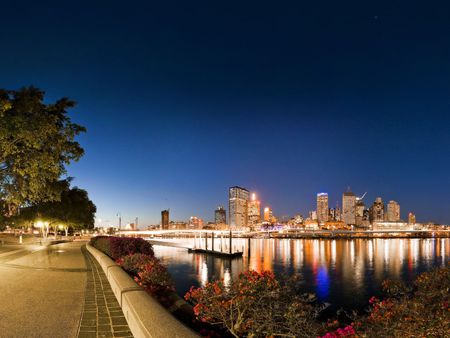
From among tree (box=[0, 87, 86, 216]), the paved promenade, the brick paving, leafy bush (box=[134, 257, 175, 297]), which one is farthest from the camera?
tree (box=[0, 87, 86, 216])

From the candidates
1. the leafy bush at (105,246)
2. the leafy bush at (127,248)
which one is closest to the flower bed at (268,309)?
the leafy bush at (127,248)

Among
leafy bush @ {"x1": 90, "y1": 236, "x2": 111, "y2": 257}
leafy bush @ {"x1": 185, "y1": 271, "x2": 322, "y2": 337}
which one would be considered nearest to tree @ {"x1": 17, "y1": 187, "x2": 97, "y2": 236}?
leafy bush @ {"x1": 90, "y1": 236, "x2": 111, "y2": 257}

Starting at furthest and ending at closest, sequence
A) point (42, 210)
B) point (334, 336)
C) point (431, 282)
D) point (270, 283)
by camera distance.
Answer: point (42, 210) < point (431, 282) < point (270, 283) < point (334, 336)

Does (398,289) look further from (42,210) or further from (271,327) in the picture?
(42,210)

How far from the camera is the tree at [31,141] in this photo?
46.9ft

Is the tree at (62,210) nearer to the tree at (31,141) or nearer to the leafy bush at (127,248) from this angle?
the leafy bush at (127,248)

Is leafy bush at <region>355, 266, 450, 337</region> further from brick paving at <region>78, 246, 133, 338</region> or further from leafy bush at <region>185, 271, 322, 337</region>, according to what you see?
brick paving at <region>78, 246, 133, 338</region>

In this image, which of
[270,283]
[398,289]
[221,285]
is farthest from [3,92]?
[398,289]

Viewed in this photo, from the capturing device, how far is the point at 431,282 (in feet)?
35.4

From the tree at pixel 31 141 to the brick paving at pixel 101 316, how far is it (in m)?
6.38

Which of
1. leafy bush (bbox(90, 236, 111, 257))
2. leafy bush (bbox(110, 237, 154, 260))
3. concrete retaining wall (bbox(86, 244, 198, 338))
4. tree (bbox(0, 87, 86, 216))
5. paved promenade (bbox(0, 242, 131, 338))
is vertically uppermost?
tree (bbox(0, 87, 86, 216))

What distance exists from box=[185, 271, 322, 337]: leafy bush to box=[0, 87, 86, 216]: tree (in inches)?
357

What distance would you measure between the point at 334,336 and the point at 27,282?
31.7ft

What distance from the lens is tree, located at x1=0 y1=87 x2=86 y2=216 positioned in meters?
14.3
